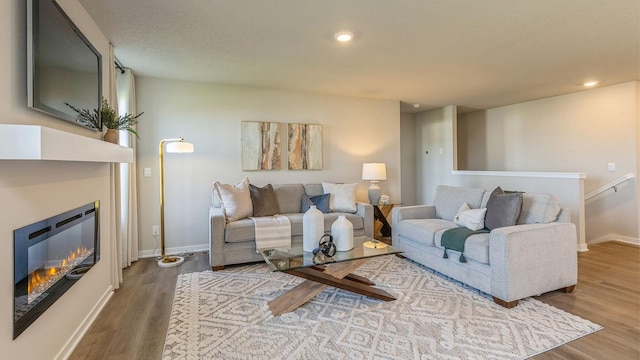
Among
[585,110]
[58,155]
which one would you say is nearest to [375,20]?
[58,155]

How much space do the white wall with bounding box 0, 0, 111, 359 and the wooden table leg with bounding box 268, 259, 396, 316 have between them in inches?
51.5

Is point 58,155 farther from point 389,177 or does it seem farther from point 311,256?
point 389,177

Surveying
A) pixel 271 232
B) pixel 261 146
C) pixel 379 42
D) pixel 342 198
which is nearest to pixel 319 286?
pixel 271 232

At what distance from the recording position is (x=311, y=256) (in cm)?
242

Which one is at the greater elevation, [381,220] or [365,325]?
[381,220]

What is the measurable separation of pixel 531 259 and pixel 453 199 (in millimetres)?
1275

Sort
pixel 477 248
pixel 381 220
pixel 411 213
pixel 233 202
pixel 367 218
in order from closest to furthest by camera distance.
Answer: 1. pixel 477 248
2. pixel 233 202
3. pixel 411 213
4. pixel 367 218
5. pixel 381 220

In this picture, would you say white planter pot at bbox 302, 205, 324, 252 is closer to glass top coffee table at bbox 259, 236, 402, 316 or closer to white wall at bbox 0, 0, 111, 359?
glass top coffee table at bbox 259, 236, 402, 316

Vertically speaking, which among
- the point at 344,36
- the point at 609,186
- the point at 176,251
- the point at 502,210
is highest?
the point at 344,36

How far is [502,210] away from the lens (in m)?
2.86

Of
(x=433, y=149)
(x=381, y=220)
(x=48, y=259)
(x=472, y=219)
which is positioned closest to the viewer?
(x=48, y=259)

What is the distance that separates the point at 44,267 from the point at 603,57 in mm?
5164

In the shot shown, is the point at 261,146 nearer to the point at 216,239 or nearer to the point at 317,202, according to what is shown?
the point at 317,202

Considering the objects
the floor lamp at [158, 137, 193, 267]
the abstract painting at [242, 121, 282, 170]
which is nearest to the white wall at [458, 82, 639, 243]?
the abstract painting at [242, 121, 282, 170]
